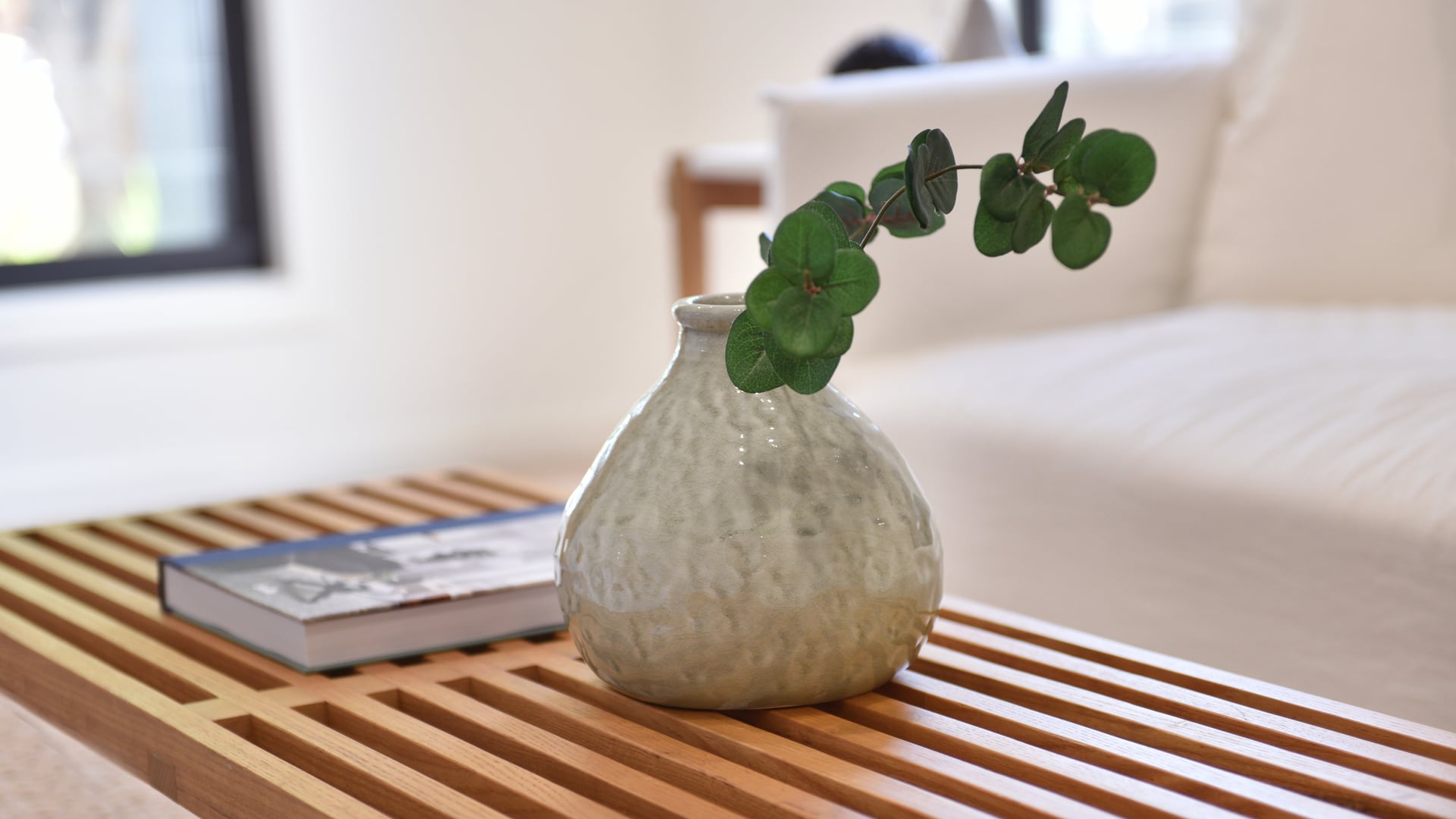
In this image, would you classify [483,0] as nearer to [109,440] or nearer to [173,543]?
[109,440]

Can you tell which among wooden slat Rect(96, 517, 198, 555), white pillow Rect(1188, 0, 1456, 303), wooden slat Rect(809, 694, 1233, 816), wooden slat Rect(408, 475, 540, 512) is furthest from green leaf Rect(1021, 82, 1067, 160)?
white pillow Rect(1188, 0, 1456, 303)

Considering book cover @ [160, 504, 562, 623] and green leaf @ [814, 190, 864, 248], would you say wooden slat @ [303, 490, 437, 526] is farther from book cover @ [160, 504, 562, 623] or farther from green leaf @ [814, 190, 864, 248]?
green leaf @ [814, 190, 864, 248]

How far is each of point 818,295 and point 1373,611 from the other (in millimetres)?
690

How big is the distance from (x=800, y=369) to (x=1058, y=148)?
0.14 m

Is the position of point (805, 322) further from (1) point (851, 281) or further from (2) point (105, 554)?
(2) point (105, 554)

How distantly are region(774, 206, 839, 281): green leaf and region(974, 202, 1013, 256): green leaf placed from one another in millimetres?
70

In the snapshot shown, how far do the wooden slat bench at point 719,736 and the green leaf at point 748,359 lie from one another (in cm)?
15

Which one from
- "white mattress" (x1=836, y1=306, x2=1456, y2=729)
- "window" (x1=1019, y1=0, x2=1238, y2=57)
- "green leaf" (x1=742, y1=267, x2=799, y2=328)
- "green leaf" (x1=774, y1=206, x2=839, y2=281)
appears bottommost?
"white mattress" (x1=836, y1=306, x2=1456, y2=729)

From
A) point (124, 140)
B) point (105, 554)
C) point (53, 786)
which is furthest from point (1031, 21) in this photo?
point (53, 786)

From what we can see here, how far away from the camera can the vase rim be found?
2.30 ft

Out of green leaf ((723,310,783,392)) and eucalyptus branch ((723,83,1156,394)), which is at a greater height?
eucalyptus branch ((723,83,1156,394))

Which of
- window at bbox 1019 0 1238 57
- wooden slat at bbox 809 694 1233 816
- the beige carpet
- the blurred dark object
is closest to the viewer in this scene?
wooden slat at bbox 809 694 1233 816

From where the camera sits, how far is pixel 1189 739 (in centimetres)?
63

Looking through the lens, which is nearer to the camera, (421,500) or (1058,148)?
(1058,148)
